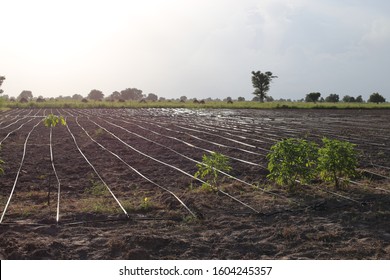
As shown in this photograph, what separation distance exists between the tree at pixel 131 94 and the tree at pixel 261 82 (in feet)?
185

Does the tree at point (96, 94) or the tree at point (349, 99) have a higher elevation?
the tree at point (96, 94)

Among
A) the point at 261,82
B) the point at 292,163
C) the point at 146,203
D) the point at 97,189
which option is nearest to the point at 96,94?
the point at 261,82

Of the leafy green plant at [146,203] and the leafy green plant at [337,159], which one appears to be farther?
the leafy green plant at [337,159]

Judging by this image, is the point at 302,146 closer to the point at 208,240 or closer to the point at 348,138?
the point at 208,240

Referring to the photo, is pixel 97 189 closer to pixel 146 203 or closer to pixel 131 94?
pixel 146 203

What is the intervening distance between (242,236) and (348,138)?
10.1 m

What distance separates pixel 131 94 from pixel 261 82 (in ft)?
195

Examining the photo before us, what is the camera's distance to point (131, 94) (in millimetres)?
116562

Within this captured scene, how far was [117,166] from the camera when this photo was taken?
32.4 ft

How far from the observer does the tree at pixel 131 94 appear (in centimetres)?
11562

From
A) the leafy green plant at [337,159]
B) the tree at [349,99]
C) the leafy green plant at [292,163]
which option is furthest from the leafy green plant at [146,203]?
the tree at [349,99]

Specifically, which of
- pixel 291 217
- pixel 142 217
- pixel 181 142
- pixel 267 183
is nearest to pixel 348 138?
pixel 181 142

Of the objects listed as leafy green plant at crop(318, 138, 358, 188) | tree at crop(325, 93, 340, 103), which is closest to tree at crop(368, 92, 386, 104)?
tree at crop(325, 93, 340, 103)

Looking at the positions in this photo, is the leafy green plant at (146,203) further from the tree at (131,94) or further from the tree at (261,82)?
the tree at (131,94)
